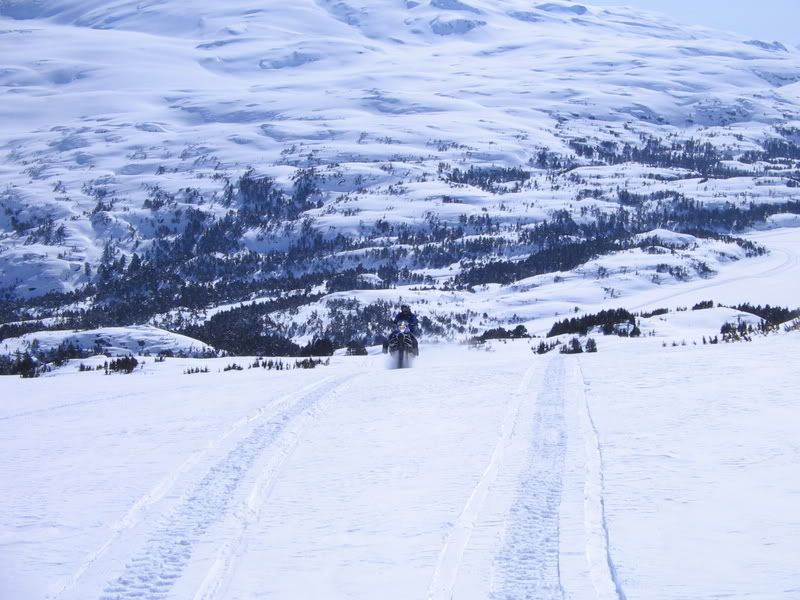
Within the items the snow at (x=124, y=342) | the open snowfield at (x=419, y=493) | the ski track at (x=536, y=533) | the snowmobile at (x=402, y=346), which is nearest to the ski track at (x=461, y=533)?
the open snowfield at (x=419, y=493)

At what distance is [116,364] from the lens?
24.7 meters

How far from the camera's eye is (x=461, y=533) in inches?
271

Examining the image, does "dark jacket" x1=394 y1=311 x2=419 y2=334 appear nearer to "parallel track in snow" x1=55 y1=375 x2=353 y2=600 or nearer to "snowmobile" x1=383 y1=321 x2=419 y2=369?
"snowmobile" x1=383 y1=321 x2=419 y2=369

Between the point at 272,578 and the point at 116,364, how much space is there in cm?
2037

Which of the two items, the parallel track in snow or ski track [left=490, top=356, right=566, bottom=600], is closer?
ski track [left=490, top=356, right=566, bottom=600]

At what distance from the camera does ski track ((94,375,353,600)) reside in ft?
19.8

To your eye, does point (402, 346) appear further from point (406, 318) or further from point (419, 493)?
point (419, 493)

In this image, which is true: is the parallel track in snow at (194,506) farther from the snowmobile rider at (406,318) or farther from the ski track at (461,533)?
the snowmobile rider at (406,318)

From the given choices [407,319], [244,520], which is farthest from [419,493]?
[407,319]

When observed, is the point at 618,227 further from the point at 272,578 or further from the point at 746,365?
the point at 272,578

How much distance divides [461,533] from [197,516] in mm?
2625

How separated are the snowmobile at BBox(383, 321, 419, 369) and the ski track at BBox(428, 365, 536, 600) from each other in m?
13.0

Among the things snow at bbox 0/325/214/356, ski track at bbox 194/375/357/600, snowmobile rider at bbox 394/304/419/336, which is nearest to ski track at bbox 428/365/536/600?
ski track at bbox 194/375/357/600

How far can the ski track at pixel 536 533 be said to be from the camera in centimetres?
579
